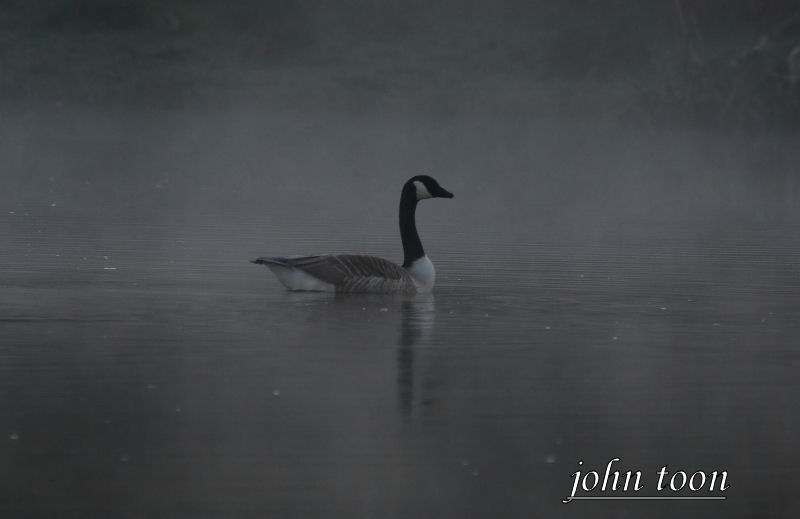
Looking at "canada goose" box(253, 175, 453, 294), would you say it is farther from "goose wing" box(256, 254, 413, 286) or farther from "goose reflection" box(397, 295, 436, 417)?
"goose reflection" box(397, 295, 436, 417)

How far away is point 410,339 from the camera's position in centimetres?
1886

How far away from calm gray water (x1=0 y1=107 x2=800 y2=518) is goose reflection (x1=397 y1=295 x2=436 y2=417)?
50mm

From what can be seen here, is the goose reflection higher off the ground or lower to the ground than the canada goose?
lower

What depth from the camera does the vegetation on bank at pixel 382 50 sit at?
377 ft

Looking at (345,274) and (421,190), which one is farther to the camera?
(421,190)

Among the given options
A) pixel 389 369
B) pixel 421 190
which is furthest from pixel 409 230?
pixel 389 369

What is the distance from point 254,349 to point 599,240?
1720 cm

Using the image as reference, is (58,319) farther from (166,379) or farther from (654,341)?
(654,341)

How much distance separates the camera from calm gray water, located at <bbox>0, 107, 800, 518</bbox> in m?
12.4

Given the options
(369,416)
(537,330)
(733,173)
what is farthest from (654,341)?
(733,173)

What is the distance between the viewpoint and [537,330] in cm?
1991

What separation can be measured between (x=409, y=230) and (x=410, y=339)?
19.5 feet

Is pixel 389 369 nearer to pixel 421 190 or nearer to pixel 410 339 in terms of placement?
pixel 410 339

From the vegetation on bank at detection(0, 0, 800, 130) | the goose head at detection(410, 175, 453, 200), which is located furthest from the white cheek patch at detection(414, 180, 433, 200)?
the vegetation on bank at detection(0, 0, 800, 130)
